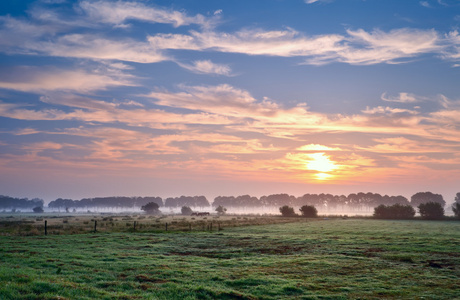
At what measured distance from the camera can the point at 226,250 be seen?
37.5 meters

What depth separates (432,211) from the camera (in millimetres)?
134125

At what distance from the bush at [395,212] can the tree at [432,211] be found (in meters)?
5.54

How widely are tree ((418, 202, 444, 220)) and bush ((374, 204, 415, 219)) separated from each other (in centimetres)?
554

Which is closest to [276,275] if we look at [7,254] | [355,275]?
[355,275]

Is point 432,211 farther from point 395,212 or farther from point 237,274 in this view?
point 237,274

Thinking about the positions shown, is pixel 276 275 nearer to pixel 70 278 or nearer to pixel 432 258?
pixel 70 278

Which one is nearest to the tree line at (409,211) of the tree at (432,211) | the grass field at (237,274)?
the tree at (432,211)

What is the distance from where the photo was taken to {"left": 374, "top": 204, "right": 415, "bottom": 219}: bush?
5600 inches

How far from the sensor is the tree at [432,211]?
13280 centimetres

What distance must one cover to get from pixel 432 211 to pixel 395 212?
14.5 m

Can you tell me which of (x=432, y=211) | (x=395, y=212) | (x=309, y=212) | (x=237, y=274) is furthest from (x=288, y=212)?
(x=237, y=274)

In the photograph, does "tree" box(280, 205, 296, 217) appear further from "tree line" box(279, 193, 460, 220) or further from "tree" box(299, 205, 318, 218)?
"tree" box(299, 205, 318, 218)

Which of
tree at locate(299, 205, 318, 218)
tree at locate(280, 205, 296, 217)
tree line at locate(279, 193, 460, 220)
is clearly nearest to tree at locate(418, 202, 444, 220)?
tree line at locate(279, 193, 460, 220)

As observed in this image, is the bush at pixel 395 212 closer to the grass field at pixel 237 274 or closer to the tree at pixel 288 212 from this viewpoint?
the tree at pixel 288 212
